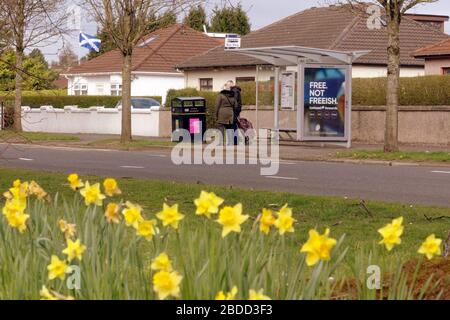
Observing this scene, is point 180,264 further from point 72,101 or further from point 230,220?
point 72,101

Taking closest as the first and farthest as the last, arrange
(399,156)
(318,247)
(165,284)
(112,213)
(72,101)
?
(165,284)
(318,247)
(112,213)
(399,156)
(72,101)

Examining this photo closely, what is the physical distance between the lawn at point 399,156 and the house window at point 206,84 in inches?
1122

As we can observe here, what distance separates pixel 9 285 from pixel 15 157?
2184 centimetres

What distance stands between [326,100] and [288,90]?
160cm

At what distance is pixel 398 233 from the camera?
4875 mm

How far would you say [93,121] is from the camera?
44.1 m

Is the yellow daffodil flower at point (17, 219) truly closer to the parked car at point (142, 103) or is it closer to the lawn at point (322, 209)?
the lawn at point (322, 209)

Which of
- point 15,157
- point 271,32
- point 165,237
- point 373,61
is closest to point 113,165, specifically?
point 15,157

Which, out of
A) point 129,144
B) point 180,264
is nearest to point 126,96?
point 129,144

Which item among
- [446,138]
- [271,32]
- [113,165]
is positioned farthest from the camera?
[271,32]

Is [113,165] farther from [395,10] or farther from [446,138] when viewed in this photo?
[446,138]

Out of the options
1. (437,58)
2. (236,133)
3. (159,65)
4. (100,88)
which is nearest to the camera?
(236,133)

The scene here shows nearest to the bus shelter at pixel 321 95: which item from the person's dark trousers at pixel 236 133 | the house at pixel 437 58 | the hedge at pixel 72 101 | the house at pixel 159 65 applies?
the person's dark trousers at pixel 236 133

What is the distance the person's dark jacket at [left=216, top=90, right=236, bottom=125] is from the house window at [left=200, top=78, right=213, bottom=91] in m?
22.8
